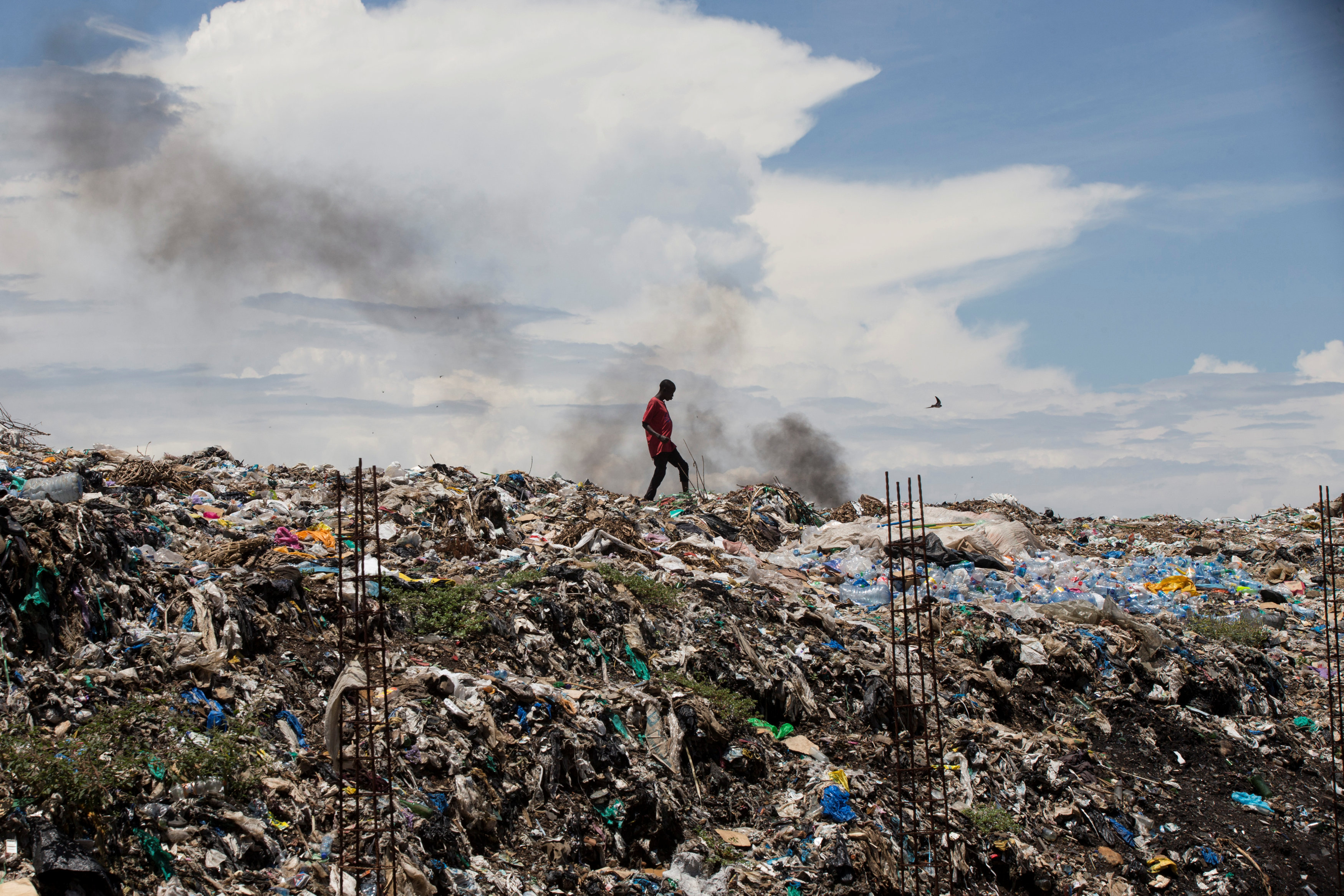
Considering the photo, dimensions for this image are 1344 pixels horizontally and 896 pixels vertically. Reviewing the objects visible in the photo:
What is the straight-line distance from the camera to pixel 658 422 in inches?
469

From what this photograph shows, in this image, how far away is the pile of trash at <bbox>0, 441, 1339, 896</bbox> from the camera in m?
4.22

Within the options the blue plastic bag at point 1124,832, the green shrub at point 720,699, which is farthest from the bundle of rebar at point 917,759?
the blue plastic bag at point 1124,832

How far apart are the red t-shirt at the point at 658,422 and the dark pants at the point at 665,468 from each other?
4.0 inches

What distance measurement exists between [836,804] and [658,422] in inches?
268

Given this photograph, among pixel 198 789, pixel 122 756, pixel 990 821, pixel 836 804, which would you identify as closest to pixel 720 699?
pixel 836 804

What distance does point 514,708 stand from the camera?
18.0 ft

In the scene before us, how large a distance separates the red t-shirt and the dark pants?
102mm

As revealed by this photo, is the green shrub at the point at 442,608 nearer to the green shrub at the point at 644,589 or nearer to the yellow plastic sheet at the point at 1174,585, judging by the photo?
the green shrub at the point at 644,589

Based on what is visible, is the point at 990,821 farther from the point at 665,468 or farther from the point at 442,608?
the point at 665,468

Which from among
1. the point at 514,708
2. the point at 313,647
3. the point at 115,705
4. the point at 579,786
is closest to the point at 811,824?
the point at 579,786

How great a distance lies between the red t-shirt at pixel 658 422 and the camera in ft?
39.1

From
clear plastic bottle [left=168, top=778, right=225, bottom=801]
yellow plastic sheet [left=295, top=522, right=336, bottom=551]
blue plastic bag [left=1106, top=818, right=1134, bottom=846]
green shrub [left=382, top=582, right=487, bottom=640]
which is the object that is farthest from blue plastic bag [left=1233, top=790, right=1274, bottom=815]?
yellow plastic sheet [left=295, top=522, right=336, bottom=551]

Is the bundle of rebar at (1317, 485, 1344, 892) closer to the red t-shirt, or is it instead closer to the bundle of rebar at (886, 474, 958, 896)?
the bundle of rebar at (886, 474, 958, 896)

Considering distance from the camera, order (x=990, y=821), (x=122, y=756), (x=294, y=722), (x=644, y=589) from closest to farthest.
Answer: (x=122, y=756) < (x=294, y=722) < (x=990, y=821) < (x=644, y=589)
